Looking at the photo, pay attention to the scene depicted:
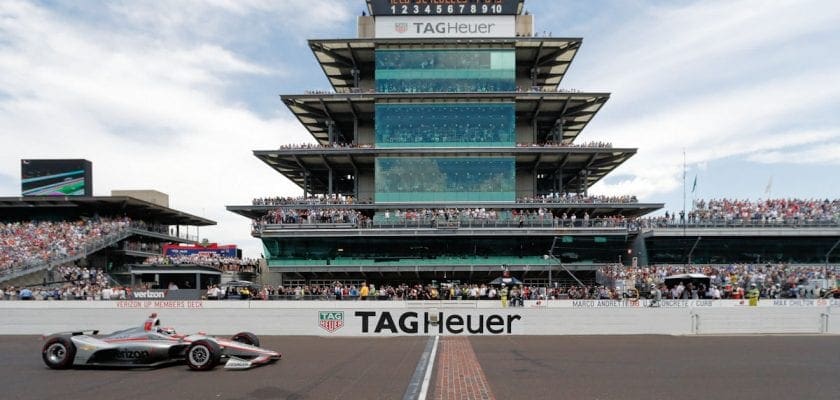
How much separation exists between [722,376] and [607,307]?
11913 mm

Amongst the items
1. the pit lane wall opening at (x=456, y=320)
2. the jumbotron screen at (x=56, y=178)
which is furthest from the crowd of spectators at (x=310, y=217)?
the pit lane wall opening at (x=456, y=320)

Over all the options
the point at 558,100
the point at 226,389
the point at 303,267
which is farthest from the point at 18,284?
the point at 558,100

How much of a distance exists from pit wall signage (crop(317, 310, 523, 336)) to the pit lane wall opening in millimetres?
39

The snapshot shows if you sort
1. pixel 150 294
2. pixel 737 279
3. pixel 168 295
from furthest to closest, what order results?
pixel 737 279 → pixel 150 294 → pixel 168 295

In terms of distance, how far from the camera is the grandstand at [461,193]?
50812 millimetres

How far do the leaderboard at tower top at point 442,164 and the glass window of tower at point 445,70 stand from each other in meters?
0.10

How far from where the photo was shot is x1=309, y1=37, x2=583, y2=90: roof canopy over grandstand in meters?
56.6

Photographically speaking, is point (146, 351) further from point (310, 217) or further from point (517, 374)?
point (310, 217)

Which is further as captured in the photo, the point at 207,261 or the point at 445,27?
the point at 445,27

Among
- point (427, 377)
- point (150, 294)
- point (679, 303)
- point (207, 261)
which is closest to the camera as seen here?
point (427, 377)

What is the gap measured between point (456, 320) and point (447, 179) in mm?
30037

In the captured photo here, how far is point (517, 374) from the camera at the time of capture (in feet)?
49.3

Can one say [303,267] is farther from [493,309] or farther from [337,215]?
[493,309]

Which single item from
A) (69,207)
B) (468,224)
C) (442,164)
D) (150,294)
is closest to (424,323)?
(150,294)
